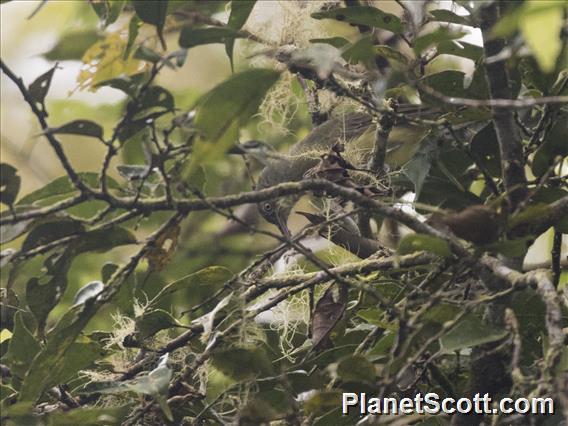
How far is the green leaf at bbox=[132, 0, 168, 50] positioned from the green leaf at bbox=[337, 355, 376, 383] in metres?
0.31

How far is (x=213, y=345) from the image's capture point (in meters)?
0.78

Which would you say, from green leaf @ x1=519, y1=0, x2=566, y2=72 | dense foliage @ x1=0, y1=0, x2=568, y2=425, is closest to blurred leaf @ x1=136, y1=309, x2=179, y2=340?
dense foliage @ x1=0, y1=0, x2=568, y2=425

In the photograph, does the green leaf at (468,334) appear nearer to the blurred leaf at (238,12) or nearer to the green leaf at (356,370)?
the green leaf at (356,370)

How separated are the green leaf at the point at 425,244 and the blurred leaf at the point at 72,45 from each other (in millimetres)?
349

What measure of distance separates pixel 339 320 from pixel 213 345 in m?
0.14

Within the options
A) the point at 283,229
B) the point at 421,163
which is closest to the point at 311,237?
the point at 283,229

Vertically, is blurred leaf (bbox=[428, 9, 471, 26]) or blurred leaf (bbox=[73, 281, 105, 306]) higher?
blurred leaf (bbox=[428, 9, 471, 26])

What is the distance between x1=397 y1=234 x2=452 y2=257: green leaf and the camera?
0.69m

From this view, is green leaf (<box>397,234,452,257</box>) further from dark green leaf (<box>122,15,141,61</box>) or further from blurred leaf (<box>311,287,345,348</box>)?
dark green leaf (<box>122,15,141,61</box>)

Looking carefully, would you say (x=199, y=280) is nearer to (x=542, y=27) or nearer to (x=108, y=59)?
(x=108, y=59)

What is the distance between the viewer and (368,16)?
2.85 ft

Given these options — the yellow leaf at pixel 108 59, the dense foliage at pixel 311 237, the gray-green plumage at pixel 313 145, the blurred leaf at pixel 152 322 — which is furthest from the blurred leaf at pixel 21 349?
the gray-green plumage at pixel 313 145

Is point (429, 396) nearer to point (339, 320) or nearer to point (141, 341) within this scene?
point (339, 320)

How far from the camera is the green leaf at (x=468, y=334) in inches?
26.6
